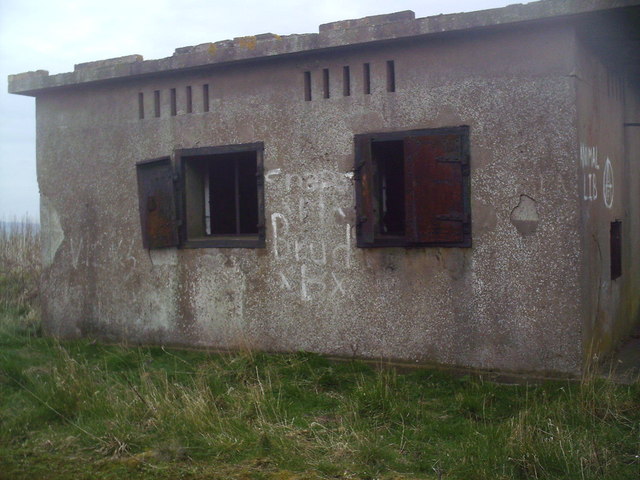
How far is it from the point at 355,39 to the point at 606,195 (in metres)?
3.01

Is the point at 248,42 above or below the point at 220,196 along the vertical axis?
above

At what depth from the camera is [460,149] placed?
280 inches

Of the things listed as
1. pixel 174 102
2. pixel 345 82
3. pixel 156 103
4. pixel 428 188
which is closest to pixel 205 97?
pixel 174 102

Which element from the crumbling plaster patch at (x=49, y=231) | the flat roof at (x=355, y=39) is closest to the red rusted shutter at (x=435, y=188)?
the flat roof at (x=355, y=39)

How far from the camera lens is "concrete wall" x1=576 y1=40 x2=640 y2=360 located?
22.8 ft

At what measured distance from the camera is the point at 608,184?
26.3 feet

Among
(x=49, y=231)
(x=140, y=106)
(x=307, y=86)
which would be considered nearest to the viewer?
(x=307, y=86)

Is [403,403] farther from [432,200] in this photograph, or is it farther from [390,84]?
[390,84]

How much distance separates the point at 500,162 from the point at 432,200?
0.70 metres

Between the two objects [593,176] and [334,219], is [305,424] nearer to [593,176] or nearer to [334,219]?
[334,219]

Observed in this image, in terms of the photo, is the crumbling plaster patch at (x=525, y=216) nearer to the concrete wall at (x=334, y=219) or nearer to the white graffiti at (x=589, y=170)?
the concrete wall at (x=334, y=219)

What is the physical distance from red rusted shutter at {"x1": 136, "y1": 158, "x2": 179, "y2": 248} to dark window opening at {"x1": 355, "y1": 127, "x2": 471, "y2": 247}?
234 centimetres

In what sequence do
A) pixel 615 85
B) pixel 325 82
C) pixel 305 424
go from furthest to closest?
pixel 615 85, pixel 325 82, pixel 305 424

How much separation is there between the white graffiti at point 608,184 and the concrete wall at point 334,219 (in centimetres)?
133
